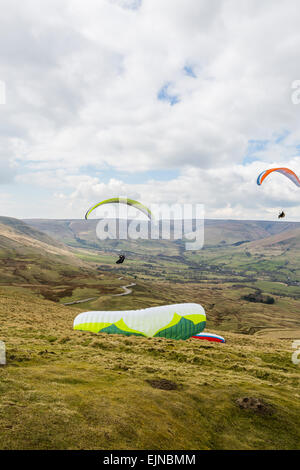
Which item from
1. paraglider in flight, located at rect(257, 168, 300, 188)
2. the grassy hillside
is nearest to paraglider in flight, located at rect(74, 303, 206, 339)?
the grassy hillside

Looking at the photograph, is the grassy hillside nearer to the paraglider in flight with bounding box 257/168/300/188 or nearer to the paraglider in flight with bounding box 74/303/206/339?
the paraglider in flight with bounding box 74/303/206/339

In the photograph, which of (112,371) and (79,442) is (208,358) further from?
(79,442)

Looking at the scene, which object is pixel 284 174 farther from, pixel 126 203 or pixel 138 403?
pixel 138 403

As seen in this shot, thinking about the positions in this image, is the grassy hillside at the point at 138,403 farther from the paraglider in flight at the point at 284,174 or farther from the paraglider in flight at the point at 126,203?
the paraglider in flight at the point at 284,174

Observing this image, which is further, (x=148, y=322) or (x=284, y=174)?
(x=284, y=174)

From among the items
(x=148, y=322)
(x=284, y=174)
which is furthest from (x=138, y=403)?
(x=284, y=174)

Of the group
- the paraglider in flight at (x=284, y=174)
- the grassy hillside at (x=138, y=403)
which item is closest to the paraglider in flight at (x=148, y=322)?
the grassy hillside at (x=138, y=403)
